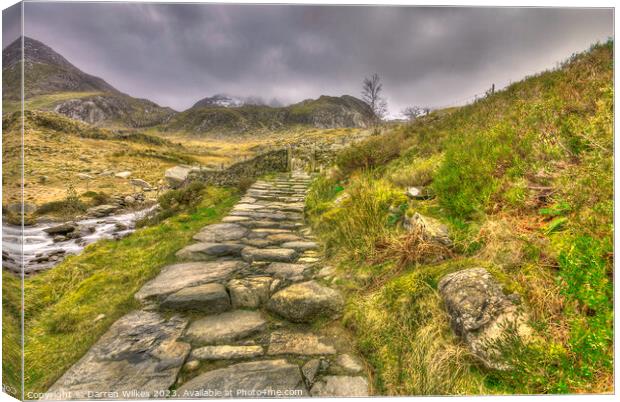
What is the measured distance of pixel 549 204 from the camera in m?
2.50

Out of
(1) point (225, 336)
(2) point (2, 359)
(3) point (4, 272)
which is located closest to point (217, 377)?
(1) point (225, 336)

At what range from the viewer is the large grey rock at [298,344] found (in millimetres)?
1918

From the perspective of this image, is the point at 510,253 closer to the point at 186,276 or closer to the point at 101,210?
the point at 186,276

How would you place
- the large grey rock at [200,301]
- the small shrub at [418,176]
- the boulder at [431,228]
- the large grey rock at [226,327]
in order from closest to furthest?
the large grey rock at [226,327] < the large grey rock at [200,301] < the boulder at [431,228] < the small shrub at [418,176]

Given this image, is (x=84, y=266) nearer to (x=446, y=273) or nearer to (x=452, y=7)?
(x=446, y=273)

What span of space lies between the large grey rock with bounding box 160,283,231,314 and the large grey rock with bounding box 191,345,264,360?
496mm

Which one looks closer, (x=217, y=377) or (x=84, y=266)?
(x=217, y=377)

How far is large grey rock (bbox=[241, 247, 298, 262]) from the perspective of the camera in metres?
3.43

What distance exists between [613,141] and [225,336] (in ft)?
11.3

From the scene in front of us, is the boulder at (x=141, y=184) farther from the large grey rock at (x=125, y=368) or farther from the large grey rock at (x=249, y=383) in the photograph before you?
the large grey rock at (x=249, y=383)

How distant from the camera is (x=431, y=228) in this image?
8.93ft

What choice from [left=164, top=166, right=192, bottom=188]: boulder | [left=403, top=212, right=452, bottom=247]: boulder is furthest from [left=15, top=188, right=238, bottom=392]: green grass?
[left=164, top=166, right=192, bottom=188]: boulder

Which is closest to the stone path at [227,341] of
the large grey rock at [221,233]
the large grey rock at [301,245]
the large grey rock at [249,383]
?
the large grey rock at [249,383]

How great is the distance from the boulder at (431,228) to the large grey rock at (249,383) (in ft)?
5.57
